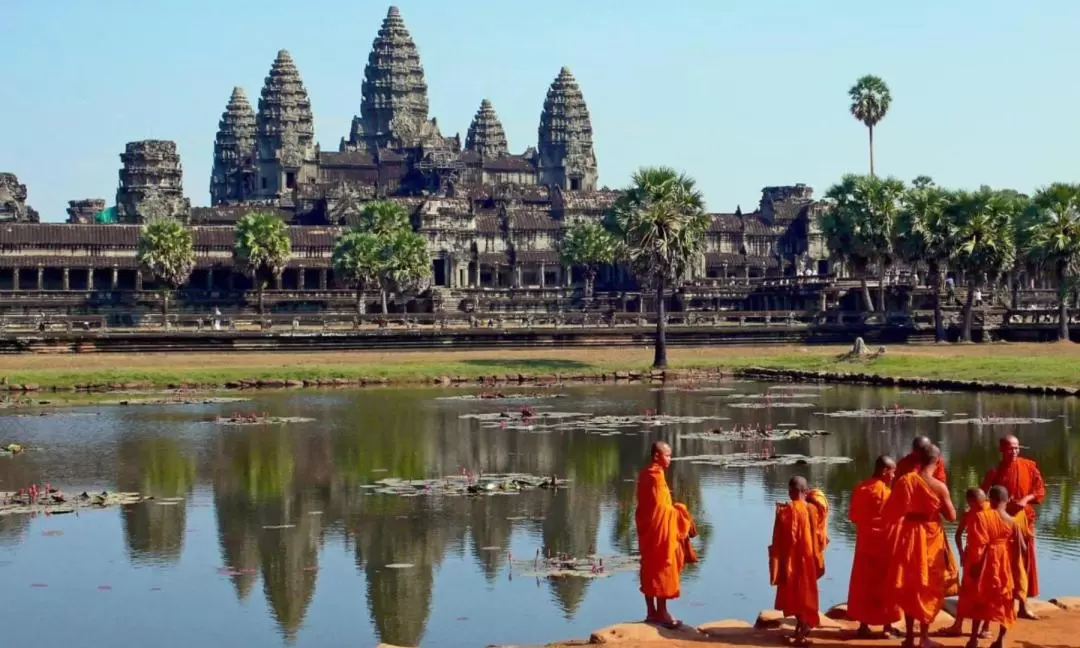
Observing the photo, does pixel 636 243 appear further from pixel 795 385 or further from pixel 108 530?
Result: pixel 108 530

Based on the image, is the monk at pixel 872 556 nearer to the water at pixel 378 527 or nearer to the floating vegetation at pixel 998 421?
the water at pixel 378 527

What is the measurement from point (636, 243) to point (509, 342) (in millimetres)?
12182

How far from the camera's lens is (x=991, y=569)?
19.7m

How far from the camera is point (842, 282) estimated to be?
120m

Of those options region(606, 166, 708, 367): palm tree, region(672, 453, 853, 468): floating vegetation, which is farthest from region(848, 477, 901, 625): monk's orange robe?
region(606, 166, 708, 367): palm tree

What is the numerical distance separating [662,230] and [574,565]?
155 ft

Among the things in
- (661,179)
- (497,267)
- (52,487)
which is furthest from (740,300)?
(52,487)

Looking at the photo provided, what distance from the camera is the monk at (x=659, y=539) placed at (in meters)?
21.1

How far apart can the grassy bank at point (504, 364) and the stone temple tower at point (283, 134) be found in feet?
345

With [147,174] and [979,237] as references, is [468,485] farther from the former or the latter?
[147,174]

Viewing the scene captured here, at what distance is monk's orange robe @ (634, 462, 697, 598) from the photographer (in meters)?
21.2

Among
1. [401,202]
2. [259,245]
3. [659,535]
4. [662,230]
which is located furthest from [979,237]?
Result: [401,202]

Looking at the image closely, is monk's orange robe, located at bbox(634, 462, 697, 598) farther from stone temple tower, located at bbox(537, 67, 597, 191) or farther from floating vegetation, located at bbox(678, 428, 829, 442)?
stone temple tower, located at bbox(537, 67, 597, 191)

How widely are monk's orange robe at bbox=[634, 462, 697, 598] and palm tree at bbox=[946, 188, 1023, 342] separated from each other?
64.8 metres
